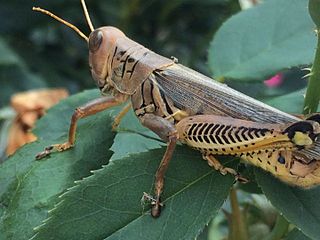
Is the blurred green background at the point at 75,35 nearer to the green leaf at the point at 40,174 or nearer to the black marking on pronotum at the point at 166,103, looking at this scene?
the black marking on pronotum at the point at 166,103

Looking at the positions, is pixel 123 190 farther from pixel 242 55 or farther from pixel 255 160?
pixel 242 55

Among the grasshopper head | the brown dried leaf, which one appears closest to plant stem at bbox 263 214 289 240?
the grasshopper head

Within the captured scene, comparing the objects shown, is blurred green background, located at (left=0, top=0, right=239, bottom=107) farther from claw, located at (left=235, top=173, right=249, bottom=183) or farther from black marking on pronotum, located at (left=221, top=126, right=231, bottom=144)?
claw, located at (left=235, top=173, right=249, bottom=183)

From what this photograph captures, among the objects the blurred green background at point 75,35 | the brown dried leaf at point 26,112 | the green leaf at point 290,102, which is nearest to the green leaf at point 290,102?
the green leaf at point 290,102

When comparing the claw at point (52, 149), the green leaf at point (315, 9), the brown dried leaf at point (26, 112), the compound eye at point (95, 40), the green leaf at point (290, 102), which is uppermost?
the green leaf at point (315, 9)

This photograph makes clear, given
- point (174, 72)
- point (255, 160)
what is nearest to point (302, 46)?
point (174, 72)

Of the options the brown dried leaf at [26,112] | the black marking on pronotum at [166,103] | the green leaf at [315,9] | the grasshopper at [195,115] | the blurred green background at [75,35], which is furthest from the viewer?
the blurred green background at [75,35]

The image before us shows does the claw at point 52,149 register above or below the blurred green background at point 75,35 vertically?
above
